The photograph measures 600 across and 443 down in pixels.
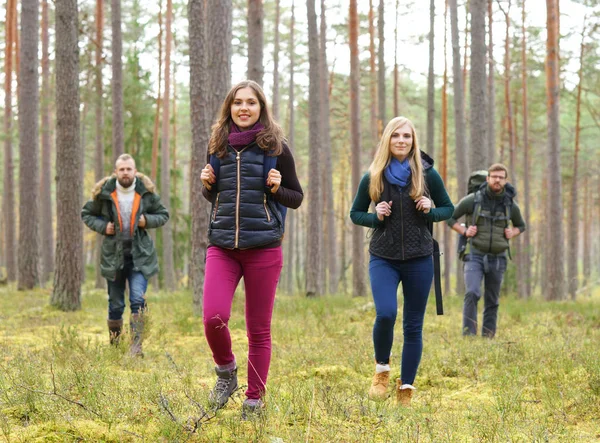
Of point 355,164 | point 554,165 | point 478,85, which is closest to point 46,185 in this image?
point 355,164

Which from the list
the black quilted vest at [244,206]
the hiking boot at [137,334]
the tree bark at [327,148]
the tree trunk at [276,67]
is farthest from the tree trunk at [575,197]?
the black quilted vest at [244,206]

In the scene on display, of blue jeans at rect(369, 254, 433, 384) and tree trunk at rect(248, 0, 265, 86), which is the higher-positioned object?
tree trunk at rect(248, 0, 265, 86)

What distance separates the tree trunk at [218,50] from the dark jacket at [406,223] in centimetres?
617

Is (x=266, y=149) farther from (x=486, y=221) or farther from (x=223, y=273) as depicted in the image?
(x=486, y=221)

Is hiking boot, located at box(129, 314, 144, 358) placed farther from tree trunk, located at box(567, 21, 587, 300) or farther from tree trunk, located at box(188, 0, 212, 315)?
tree trunk, located at box(567, 21, 587, 300)


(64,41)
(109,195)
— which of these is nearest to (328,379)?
(109,195)

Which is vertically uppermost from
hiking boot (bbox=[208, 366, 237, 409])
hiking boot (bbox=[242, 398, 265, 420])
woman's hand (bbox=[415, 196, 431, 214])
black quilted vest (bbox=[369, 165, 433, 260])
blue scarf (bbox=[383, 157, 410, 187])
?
blue scarf (bbox=[383, 157, 410, 187])

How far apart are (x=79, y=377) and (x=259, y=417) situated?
5.33 ft

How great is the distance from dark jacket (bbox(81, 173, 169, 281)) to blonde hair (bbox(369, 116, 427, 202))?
275cm

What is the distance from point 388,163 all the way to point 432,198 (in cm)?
48

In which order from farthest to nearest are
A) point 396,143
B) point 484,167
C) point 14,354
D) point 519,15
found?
point 519,15 < point 484,167 < point 14,354 < point 396,143

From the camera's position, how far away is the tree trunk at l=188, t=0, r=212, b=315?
10602mm

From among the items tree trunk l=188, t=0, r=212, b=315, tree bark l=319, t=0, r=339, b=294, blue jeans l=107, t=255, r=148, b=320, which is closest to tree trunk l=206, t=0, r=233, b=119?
tree trunk l=188, t=0, r=212, b=315

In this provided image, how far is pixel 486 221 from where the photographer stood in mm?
8250
